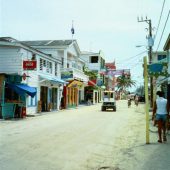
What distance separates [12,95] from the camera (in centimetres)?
3103

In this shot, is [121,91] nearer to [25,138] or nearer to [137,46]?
[137,46]

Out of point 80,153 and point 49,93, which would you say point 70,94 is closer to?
point 49,93

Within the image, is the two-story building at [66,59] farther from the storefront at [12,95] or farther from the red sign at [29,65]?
the red sign at [29,65]

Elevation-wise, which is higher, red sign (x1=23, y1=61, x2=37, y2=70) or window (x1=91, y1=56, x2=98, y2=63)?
window (x1=91, y1=56, x2=98, y2=63)

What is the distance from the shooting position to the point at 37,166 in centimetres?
972

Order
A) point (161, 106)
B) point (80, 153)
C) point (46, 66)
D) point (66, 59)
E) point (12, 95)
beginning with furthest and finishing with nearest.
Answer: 1. point (66, 59)
2. point (46, 66)
3. point (12, 95)
4. point (161, 106)
5. point (80, 153)

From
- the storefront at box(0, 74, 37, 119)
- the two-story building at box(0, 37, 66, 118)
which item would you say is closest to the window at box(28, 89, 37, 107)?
the two-story building at box(0, 37, 66, 118)

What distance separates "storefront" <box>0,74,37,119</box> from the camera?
28.8 m

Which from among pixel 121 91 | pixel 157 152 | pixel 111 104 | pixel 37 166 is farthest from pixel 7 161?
pixel 121 91

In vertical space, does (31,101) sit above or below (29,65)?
below

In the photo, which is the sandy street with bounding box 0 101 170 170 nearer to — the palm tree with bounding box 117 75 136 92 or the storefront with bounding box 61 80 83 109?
the storefront with bounding box 61 80 83 109

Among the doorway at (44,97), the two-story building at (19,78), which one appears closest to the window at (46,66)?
the two-story building at (19,78)

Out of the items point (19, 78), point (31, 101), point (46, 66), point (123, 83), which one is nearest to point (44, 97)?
point (46, 66)

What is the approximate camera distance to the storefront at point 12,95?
94.6 feet
